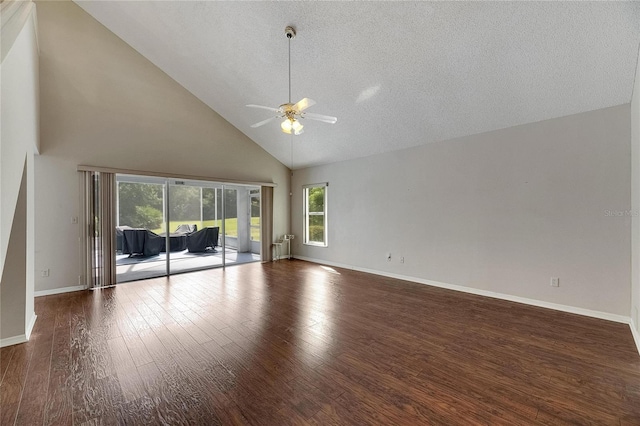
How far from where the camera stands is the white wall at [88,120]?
14.2 ft

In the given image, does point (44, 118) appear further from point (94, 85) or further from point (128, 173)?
point (128, 173)

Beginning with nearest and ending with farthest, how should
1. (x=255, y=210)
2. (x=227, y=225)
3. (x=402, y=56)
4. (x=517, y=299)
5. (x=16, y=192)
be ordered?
(x=16, y=192) < (x=402, y=56) < (x=517, y=299) < (x=227, y=225) < (x=255, y=210)

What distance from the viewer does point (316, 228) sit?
7.39 m

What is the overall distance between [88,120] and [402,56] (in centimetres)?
533

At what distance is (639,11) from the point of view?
91.4 inches

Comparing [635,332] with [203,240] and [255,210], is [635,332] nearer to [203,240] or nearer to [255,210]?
[255,210]

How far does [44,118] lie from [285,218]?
5.22 meters

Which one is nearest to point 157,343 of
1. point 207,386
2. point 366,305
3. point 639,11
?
point 207,386

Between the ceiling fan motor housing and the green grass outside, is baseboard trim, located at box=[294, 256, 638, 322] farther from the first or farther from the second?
the ceiling fan motor housing

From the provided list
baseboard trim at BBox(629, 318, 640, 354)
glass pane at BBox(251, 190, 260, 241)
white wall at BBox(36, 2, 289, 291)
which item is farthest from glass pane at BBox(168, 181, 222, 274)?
baseboard trim at BBox(629, 318, 640, 354)

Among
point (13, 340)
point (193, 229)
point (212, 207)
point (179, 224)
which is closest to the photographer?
point (13, 340)

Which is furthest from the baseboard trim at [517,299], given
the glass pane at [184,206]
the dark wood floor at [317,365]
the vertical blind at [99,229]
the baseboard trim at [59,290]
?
the baseboard trim at [59,290]

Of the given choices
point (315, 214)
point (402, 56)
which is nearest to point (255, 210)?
point (315, 214)

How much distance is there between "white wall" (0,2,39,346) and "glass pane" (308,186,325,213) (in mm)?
5365
